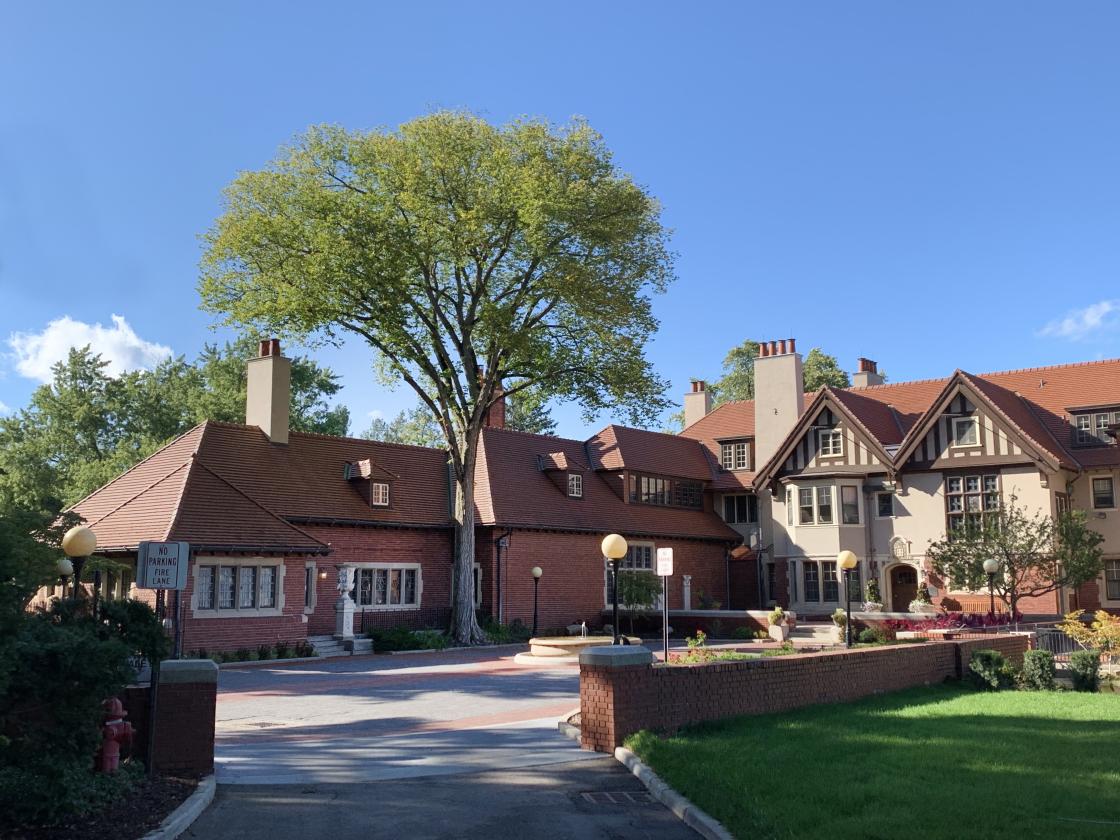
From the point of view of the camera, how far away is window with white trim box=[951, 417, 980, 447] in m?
36.2

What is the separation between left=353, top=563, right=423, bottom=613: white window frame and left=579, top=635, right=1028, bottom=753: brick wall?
18.5 m

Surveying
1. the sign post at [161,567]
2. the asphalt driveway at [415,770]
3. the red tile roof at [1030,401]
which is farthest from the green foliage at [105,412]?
the sign post at [161,567]

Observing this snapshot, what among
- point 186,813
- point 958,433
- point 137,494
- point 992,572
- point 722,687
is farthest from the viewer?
point 958,433

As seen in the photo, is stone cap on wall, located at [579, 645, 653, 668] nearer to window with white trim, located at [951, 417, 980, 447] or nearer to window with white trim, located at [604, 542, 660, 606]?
window with white trim, located at [604, 542, 660, 606]

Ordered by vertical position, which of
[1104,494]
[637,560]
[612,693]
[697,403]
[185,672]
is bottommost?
[612,693]

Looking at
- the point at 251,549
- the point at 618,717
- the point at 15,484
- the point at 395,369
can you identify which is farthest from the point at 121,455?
the point at 618,717

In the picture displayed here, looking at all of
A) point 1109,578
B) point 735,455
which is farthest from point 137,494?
point 1109,578

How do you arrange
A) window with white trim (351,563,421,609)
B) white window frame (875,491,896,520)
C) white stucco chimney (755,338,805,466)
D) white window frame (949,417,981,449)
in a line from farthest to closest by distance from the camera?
white stucco chimney (755,338,805,466) → white window frame (875,491,896,520) → white window frame (949,417,981,449) → window with white trim (351,563,421,609)

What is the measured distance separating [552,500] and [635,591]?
4.89 m

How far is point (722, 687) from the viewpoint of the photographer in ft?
44.1

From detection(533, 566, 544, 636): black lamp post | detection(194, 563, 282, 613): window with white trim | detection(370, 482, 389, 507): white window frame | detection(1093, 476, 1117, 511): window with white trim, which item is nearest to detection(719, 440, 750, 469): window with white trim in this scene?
detection(533, 566, 544, 636): black lamp post

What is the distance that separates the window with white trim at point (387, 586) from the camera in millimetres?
32000

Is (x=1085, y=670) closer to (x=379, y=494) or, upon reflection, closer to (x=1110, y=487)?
(x=1110, y=487)

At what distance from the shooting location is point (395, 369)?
33.4 m
